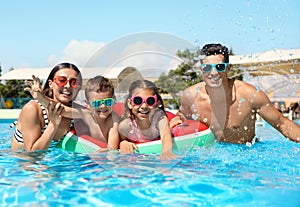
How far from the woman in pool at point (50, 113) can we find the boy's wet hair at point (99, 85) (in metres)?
0.09

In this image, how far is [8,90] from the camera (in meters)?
23.0

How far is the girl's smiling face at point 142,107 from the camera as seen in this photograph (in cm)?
358

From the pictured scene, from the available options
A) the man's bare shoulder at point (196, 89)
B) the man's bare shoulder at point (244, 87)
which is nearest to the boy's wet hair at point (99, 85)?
the man's bare shoulder at point (196, 89)

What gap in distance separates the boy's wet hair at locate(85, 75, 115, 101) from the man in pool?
37.0 inches

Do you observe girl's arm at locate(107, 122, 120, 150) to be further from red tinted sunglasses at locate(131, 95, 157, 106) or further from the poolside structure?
the poolside structure

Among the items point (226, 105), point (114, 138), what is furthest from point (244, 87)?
point (114, 138)

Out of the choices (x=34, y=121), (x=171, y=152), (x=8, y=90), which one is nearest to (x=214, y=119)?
(x=171, y=152)

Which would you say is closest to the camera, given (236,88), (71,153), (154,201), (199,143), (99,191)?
(154,201)

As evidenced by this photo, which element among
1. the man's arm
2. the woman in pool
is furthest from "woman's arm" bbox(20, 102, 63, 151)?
the man's arm

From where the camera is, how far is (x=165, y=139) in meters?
3.47

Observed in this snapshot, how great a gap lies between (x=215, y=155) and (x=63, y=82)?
1614mm

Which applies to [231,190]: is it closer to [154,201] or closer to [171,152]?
[154,201]

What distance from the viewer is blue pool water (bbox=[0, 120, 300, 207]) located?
6.72 ft

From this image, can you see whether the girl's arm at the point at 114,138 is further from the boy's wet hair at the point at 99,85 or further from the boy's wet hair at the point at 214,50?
the boy's wet hair at the point at 214,50
